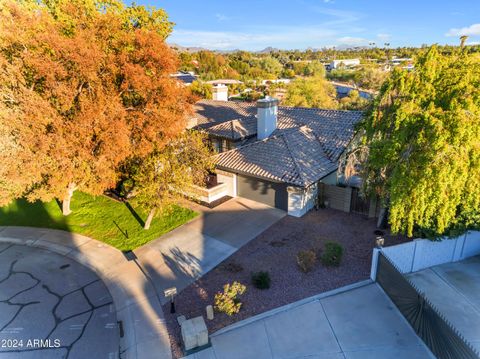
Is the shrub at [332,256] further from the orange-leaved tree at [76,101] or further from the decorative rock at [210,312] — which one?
the orange-leaved tree at [76,101]

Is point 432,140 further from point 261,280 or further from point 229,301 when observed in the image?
point 229,301

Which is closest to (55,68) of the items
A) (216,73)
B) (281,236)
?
(281,236)

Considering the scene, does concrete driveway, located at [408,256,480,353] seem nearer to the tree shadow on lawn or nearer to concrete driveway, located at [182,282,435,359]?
concrete driveway, located at [182,282,435,359]

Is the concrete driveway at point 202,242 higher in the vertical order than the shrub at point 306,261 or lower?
lower

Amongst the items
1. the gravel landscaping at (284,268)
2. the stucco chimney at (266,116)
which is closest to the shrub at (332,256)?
the gravel landscaping at (284,268)

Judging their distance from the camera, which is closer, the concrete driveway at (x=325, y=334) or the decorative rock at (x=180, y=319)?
the concrete driveway at (x=325, y=334)

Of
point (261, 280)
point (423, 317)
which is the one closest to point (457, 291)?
point (423, 317)
